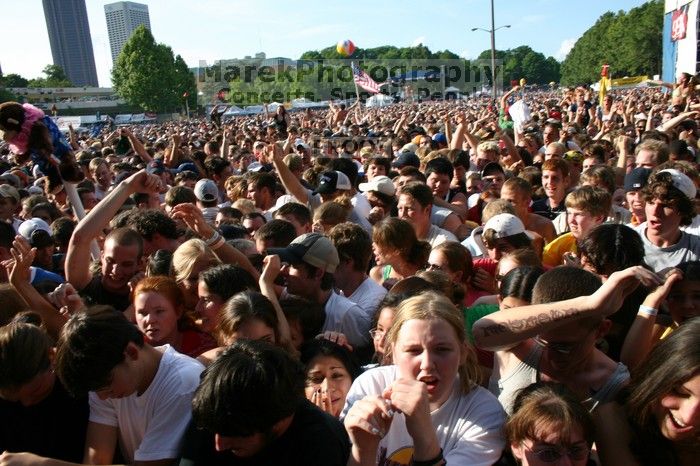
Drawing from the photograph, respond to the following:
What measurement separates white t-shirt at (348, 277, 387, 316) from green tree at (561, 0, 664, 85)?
3578 inches

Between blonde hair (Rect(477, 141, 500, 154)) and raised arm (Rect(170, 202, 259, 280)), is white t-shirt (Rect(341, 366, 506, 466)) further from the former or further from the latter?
blonde hair (Rect(477, 141, 500, 154))

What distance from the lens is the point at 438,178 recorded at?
21.4ft

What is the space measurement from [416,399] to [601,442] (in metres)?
0.78

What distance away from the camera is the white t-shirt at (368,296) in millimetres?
3881

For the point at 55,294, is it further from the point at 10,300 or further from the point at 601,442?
the point at 601,442

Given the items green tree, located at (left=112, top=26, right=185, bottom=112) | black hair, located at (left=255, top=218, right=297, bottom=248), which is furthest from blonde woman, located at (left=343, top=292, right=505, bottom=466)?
green tree, located at (left=112, top=26, right=185, bottom=112)

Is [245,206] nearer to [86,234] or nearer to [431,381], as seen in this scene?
[86,234]

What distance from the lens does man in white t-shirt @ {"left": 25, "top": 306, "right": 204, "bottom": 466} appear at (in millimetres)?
2305

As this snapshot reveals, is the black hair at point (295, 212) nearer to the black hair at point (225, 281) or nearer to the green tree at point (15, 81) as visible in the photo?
the black hair at point (225, 281)

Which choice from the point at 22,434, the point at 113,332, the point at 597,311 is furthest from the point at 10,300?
the point at 597,311

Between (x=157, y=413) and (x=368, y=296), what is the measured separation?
1816mm

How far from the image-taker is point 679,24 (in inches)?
1422

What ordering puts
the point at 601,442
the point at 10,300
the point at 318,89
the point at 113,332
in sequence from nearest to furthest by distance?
the point at 601,442
the point at 113,332
the point at 10,300
the point at 318,89

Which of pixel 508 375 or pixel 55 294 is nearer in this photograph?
pixel 508 375
